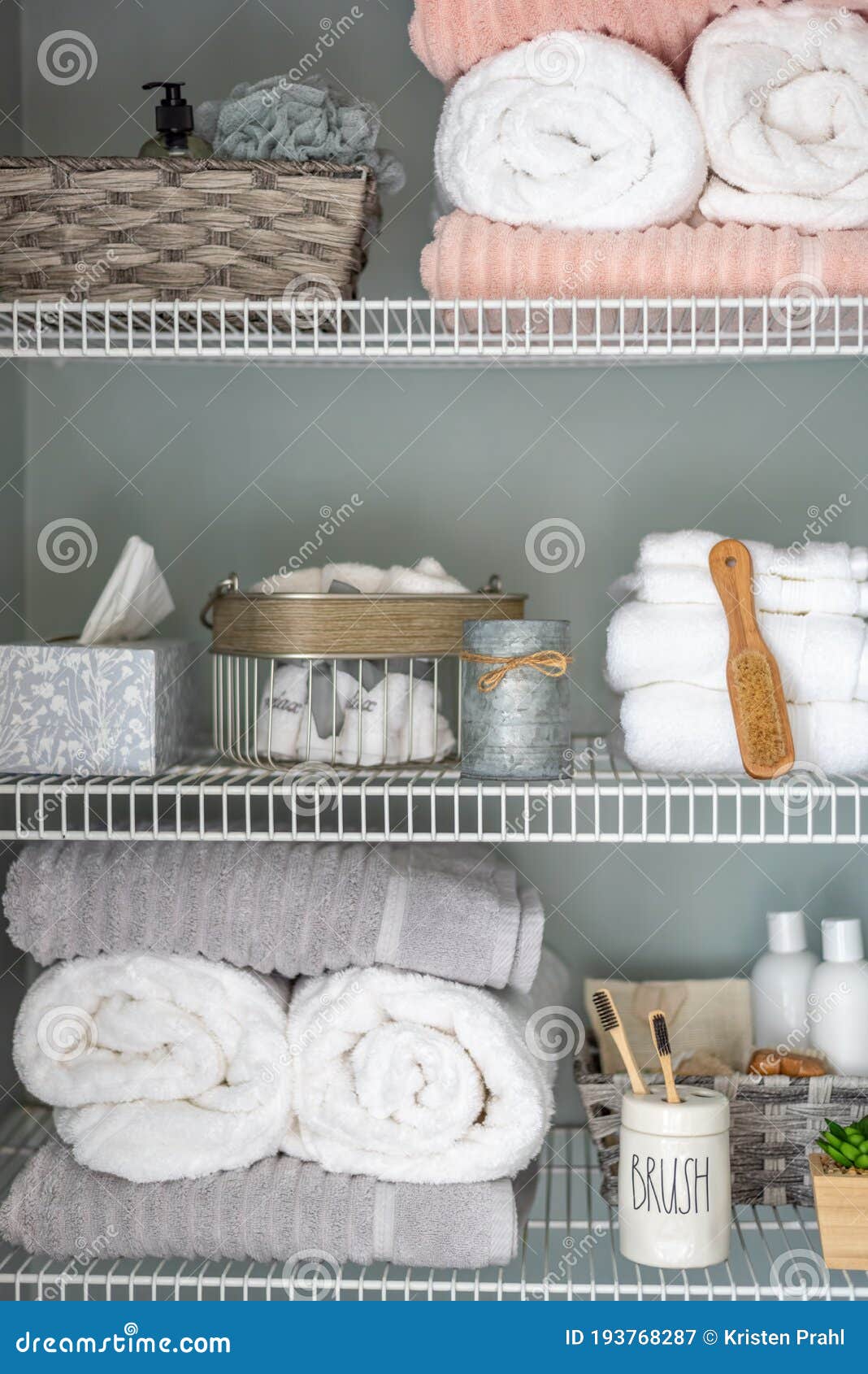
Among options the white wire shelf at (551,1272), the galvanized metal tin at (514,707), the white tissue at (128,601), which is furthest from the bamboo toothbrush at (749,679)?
the white tissue at (128,601)

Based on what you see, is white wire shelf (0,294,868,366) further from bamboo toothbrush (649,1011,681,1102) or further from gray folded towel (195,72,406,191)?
bamboo toothbrush (649,1011,681,1102)

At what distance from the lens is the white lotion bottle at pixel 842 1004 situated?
1.20 m

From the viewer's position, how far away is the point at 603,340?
116 cm

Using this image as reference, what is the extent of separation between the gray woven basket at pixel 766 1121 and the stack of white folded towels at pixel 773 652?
0.92 ft

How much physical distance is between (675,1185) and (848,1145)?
0.15 metres

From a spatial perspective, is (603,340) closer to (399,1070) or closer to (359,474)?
(359,474)

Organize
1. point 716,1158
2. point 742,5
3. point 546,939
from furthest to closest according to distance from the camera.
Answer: point 546,939, point 742,5, point 716,1158

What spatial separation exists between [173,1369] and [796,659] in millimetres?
816

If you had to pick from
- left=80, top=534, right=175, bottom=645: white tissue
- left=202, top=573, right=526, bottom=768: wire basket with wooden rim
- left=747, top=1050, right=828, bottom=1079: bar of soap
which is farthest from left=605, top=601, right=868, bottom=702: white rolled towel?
left=80, top=534, right=175, bottom=645: white tissue

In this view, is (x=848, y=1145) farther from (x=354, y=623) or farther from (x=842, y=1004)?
(x=354, y=623)

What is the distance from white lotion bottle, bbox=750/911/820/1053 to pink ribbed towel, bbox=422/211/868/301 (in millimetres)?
601

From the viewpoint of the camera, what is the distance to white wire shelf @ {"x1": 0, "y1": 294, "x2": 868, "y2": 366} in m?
1.08

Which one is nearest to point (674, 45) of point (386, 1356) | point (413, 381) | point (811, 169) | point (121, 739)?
point (811, 169)

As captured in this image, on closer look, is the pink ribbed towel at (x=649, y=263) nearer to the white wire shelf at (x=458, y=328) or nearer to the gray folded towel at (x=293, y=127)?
the white wire shelf at (x=458, y=328)
